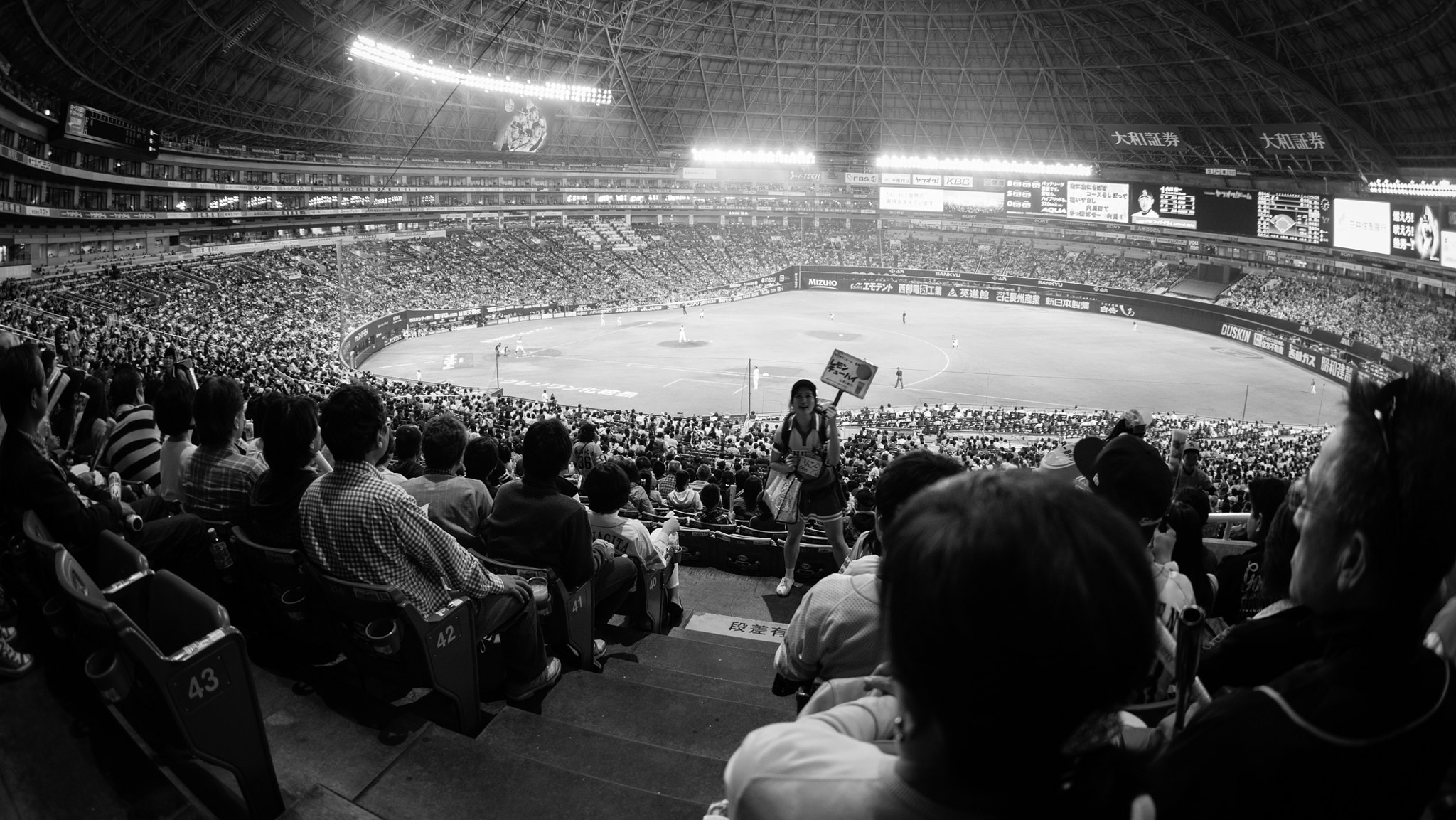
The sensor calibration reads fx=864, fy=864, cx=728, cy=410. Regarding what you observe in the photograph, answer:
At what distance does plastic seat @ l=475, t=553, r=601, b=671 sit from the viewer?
199 inches

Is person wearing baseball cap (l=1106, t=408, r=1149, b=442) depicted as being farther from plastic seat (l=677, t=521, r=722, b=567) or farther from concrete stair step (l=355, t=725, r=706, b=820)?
concrete stair step (l=355, t=725, r=706, b=820)

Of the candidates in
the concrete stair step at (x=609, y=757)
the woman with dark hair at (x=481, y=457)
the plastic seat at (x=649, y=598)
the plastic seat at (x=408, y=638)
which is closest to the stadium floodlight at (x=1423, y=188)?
the plastic seat at (x=649, y=598)

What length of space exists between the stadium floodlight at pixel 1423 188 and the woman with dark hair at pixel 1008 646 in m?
58.4

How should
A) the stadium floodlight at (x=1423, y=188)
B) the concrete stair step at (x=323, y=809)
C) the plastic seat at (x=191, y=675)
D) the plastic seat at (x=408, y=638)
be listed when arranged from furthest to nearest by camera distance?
the stadium floodlight at (x=1423, y=188) < the plastic seat at (x=408, y=638) < the concrete stair step at (x=323, y=809) < the plastic seat at (x=191, y=675)

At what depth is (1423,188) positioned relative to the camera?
155 feet

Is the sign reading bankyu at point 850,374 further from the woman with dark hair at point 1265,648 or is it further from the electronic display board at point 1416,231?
the electronic display board at point 1416,231

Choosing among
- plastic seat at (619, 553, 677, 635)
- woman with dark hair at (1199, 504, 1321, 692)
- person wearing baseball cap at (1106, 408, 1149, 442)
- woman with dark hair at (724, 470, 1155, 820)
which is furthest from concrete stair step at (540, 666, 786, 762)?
person wearing baseball cap at (1106, 408, 1149, 442)

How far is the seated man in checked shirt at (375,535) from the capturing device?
4.27 m

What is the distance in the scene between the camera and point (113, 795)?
3.16 m

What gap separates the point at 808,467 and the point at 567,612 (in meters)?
3.67

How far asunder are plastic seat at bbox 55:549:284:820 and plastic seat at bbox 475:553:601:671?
5.85 ft

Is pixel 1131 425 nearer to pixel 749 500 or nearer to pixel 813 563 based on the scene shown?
pixel 813 563

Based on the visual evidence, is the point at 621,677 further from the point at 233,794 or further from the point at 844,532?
the point at 844,532

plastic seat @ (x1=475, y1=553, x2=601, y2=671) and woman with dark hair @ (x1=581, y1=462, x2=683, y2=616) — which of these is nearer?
plastic seat @ (x1=475, y1=553, x2=601, y2=671)
